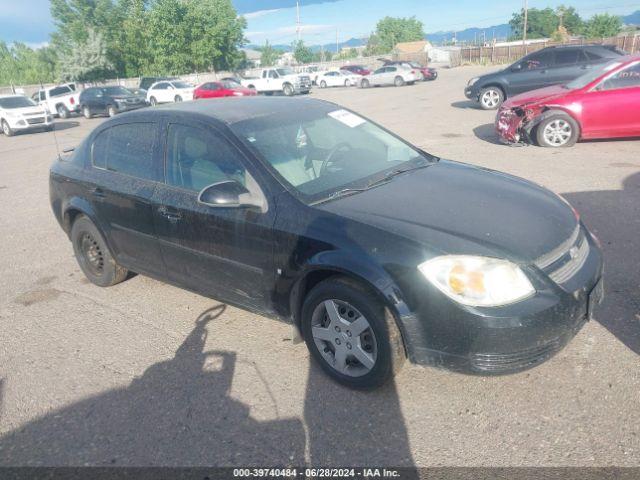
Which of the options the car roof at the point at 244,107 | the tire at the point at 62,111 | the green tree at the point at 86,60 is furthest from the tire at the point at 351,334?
the green tree at the point at 86,60

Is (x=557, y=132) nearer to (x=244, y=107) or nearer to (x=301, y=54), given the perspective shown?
(x=244, y=107)

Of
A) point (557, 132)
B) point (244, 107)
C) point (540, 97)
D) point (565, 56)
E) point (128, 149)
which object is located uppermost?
point (565, 56)

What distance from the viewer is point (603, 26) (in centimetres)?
7962

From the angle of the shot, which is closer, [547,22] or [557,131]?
[557,131]

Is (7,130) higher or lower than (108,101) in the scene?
lower

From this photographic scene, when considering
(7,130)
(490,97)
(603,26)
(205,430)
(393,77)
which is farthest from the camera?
(603,26)

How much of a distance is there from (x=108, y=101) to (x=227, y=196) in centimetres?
2552

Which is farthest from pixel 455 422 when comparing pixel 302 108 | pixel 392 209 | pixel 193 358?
pixel 302 108

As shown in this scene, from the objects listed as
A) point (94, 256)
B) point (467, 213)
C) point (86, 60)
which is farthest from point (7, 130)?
point (86, 60)

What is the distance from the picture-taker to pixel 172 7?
155 feet

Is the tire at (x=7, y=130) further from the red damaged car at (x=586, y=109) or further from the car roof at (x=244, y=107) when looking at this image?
the car roof at (x=244, y=107)

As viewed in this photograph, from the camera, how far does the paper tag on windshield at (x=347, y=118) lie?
4.14 meters

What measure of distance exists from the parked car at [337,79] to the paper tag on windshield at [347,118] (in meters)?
35.3

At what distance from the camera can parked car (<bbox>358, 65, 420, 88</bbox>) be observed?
1302 inches
